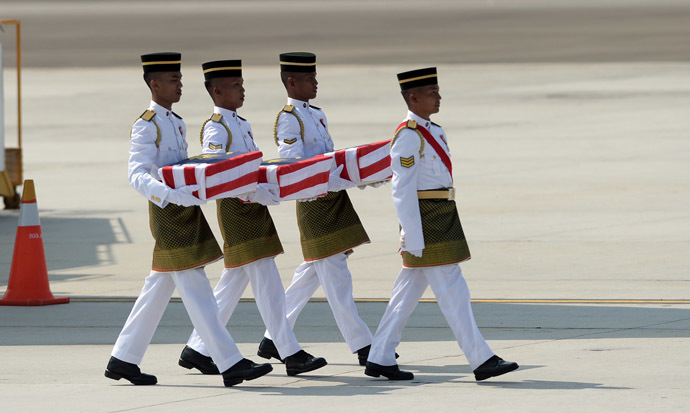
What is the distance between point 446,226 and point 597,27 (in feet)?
171

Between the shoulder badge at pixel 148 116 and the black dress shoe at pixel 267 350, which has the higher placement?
the shoulder badge at pixel 148 116

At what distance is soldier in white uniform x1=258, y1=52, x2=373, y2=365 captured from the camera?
8039mm

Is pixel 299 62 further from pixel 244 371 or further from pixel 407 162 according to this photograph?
pixel 244 371

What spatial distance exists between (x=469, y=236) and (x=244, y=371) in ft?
21.2

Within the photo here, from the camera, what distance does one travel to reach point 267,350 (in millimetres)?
8203

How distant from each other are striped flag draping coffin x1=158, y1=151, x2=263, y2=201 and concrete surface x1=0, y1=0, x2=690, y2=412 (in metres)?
1.05

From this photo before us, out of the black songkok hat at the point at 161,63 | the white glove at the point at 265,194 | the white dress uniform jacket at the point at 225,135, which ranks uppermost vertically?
the black songkok hat at the point at 161,63

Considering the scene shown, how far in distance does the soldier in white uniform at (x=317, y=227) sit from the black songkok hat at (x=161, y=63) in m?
0.90

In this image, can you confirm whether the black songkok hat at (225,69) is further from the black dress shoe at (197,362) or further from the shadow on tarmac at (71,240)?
the shadow on tarmac at (71,240)

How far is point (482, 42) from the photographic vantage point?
166ft

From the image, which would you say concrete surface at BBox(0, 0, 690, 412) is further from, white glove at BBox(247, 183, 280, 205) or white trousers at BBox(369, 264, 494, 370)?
white glove at BBox(247, 183, 280, 205)

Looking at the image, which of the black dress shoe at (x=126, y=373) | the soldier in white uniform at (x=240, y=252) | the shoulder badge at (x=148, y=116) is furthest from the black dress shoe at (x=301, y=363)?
the shoulder badge at (x=148, y=116)

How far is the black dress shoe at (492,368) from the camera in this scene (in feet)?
23.8

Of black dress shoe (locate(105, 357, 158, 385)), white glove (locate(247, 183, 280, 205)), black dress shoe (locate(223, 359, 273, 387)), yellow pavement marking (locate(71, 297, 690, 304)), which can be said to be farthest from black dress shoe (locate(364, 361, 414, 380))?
A: yellow pavement marking (locate(71, 297, 690, 304))
